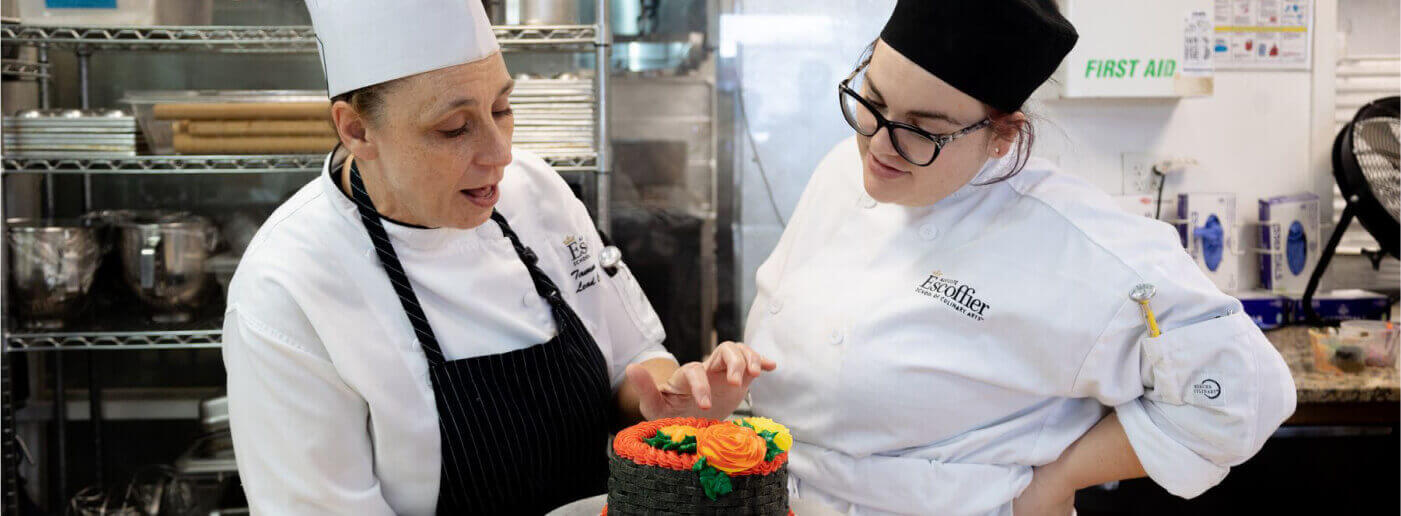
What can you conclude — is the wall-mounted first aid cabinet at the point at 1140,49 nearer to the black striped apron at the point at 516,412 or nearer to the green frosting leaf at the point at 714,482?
the black striped apron at the point at 516,412

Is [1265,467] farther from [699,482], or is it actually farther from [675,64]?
[699,482]

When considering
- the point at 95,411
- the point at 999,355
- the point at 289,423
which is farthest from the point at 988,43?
the point at 95,411

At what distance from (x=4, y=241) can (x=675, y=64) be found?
5.95 ft

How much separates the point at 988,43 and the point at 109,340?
Answer: 7.60ft

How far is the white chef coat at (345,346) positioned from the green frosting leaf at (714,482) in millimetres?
466

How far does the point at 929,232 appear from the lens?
1639mm

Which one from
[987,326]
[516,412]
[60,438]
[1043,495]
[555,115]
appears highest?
[555,115]

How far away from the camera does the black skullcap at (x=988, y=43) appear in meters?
1.37

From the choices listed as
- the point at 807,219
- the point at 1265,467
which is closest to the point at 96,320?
the point at 807,219

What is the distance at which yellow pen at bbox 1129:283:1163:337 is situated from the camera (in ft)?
4.70

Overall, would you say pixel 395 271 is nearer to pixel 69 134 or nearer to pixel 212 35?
pixel 212 35

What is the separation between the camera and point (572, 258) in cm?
177

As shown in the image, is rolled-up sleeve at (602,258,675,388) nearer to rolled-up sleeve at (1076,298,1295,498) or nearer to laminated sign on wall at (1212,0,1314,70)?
rolled-up sleeve at (1076,298,1295,498)

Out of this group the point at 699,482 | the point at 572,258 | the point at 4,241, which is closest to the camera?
the point at 699,482
